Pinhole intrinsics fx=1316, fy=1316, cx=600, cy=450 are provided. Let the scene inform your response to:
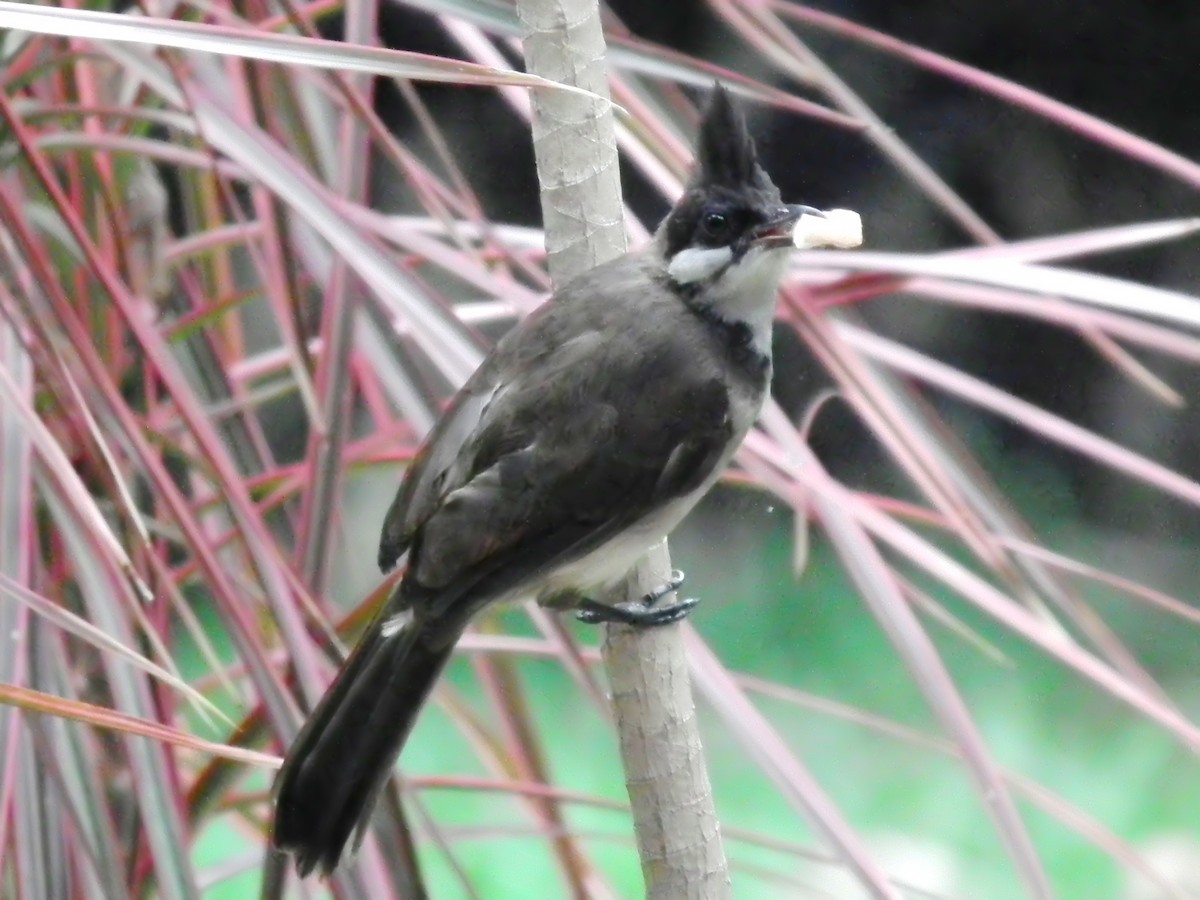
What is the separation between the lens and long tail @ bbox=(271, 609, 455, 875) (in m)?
0.66

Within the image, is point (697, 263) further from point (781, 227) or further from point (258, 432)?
point (258, 432)

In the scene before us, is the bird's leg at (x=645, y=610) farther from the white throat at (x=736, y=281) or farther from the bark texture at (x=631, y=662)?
the white throat at (x=736, y=281)

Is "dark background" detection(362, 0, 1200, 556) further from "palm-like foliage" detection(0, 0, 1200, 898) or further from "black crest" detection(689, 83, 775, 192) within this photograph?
"black crest" detection(689, 83, 775, 192)

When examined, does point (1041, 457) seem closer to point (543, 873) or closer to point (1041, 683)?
point (1041, 683)

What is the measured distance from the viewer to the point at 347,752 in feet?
2.18

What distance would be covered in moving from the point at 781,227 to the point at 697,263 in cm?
6

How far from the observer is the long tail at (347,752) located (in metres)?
0.66

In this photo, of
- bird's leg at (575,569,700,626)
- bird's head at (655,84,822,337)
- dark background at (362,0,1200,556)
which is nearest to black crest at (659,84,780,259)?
bird's head at (655,84,822,337)

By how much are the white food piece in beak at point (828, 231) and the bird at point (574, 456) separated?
0.05ft

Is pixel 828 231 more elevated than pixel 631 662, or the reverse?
pixel 828 231

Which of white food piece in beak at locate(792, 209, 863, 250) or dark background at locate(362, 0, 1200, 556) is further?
dark background at locate(362, 0, 1200, 556)

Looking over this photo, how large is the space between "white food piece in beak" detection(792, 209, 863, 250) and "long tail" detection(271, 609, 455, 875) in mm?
287

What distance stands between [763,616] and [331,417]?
2.17ft

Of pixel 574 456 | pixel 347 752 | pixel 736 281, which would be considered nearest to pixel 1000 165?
pixel 736 281
